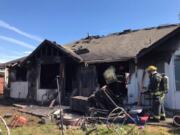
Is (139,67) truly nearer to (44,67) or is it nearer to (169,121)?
(169,121)

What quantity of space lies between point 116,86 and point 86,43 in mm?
7817

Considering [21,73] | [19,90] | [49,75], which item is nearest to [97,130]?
[49,75]

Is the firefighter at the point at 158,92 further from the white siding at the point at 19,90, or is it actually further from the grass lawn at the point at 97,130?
the white siding at the point at 19,90

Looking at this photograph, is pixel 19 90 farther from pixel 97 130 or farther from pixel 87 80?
pixel 97 130

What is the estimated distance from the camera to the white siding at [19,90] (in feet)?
64.0

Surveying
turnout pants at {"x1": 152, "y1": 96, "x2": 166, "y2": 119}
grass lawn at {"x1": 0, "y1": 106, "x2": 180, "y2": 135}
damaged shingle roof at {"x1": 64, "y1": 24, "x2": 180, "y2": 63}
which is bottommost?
grass lawn at {"x1": 0, "y1": 106, "x2": 180, "y2": 135}

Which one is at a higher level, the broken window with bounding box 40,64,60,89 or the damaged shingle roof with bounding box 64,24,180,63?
the damaged shingle roof with bounding box 64,24,180,63

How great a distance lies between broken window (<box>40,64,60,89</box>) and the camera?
61.6 feet

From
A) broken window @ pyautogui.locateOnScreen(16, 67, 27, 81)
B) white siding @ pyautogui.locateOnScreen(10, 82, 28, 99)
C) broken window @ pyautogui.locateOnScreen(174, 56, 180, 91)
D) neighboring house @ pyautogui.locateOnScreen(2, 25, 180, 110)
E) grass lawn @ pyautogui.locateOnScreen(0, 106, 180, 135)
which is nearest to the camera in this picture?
grass lawn @ pyautogui.locateOnScreen(0, 106, 180, 135)

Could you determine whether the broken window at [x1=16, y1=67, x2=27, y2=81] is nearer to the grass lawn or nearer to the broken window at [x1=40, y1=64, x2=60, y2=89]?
the broken window at [x1=40, y1=64, x2=60, y2=89]

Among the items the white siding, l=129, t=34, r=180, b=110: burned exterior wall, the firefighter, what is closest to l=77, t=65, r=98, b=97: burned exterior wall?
l=129, t=34, r=180, b=110: burned exterior wall

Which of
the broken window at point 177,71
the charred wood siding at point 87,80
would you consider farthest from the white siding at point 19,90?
the broken window at point 177,71

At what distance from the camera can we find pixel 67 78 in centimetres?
1805

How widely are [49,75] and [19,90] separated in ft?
9.13
